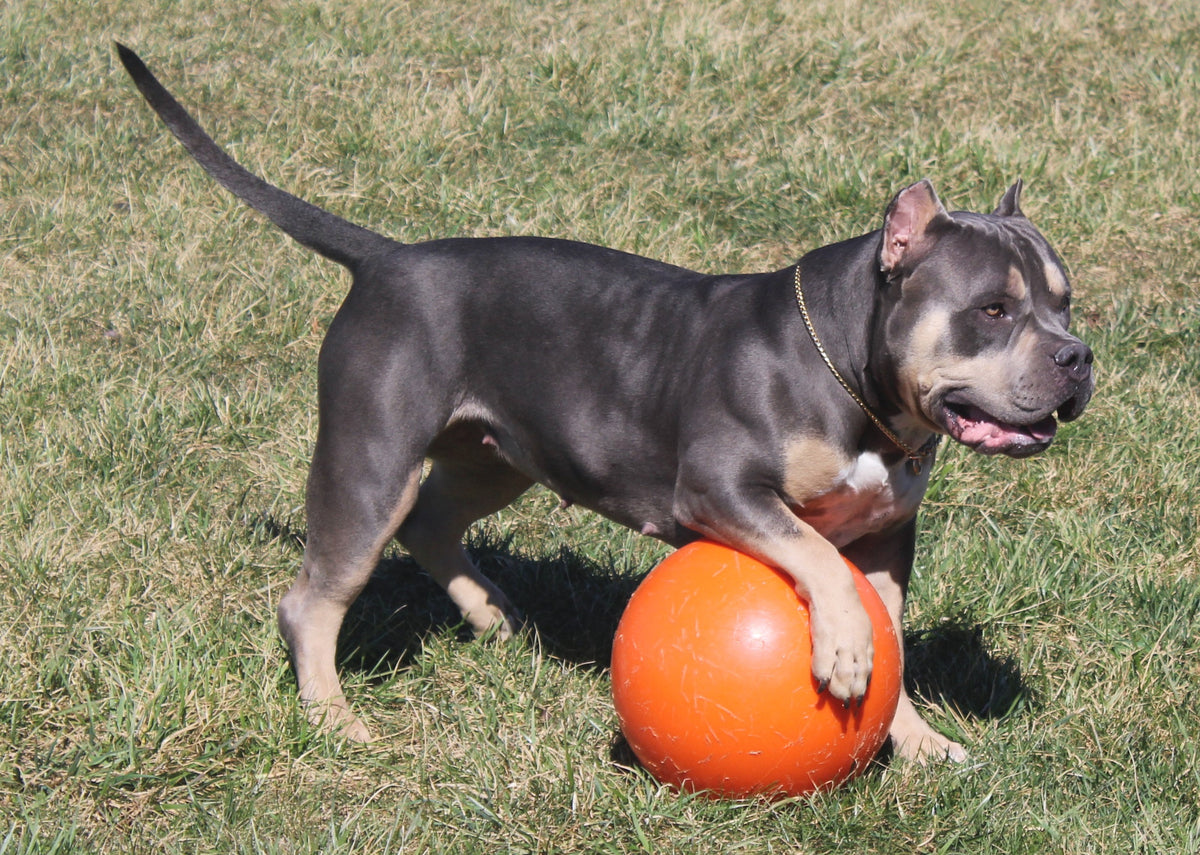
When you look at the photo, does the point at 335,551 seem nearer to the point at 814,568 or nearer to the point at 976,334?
the point at 814,568

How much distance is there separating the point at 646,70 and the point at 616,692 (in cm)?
624

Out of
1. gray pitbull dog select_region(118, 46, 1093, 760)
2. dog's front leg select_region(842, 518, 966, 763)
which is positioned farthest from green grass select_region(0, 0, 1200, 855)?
gray pitbull dog select_region(118, 46, 1093, 760)

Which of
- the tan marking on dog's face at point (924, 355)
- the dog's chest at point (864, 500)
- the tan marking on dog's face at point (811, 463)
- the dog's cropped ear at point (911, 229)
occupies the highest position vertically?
the dog's cropped ear at point (911, 229)

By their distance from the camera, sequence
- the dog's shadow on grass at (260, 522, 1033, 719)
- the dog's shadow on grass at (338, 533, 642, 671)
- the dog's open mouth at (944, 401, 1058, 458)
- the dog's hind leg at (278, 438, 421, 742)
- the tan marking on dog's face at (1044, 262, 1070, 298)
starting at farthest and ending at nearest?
the dog's shadow on grass at (338, 533, 642, 671), the dog's shadow on grass at (260, 522, 1033, 719), the dog's hind leg at (278, 438, 421, 742), the tan marking on dog's face at (1044, 262, 1070, 298), the dog's open mouth at (944, 401, 1058, 458)

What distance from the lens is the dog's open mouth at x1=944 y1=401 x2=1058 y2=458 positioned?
3.98m

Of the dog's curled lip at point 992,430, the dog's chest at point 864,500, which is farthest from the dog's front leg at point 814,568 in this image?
the dog's curled lip at point 992,430

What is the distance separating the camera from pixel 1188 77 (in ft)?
32.1

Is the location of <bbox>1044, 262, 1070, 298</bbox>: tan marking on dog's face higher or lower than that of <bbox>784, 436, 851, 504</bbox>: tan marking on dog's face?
higher

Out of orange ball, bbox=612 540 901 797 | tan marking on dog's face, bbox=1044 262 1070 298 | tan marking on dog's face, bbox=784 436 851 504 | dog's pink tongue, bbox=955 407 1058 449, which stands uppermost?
tan marking on dog's face, bbox=1044 262 1070 298

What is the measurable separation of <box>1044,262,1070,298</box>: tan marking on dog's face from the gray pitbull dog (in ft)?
0.06

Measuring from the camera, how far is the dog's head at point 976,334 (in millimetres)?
3932

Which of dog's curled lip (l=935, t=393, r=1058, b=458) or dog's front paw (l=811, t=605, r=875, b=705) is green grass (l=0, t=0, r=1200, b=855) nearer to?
dog's front paw (l=811, t=605, r=875, b=705)

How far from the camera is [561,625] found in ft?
18.2

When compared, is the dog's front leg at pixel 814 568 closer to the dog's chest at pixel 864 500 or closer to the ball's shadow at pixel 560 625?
the dog's chest at pixel 864 500
